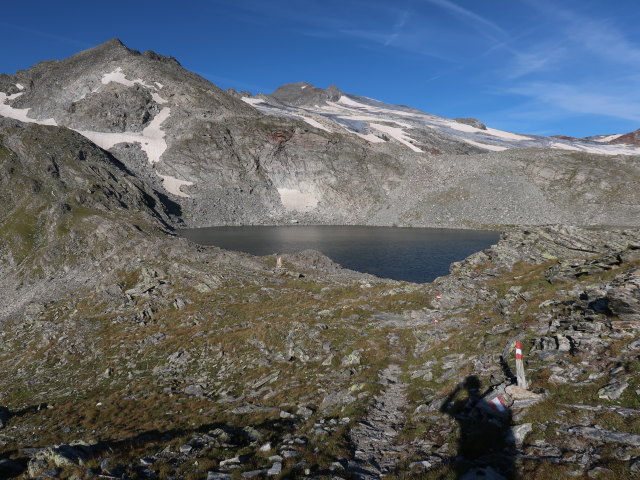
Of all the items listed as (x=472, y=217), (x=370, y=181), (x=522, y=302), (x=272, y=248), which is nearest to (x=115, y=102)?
(x=370, y=181)

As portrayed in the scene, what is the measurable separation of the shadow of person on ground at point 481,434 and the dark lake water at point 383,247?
Answer: 45254mm

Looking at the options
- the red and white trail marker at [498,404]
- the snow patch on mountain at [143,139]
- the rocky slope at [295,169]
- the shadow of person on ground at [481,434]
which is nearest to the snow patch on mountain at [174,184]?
the rocky slope at [295,169]

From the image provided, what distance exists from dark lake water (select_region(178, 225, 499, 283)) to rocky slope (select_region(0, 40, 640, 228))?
35.4m

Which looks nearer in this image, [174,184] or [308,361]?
[308,361]

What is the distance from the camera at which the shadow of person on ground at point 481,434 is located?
10.3 meters

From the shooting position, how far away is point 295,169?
591ft

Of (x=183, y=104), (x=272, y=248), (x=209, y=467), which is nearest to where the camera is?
(x=209, y=467)

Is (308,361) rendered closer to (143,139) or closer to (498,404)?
(498,404)

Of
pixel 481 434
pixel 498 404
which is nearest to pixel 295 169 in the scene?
pixel 498 404

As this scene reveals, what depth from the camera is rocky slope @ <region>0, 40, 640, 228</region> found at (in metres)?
144

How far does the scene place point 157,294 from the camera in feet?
134

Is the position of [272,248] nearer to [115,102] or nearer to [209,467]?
[209,467]

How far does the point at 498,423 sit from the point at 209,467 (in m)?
9.85

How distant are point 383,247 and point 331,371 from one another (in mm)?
72368
